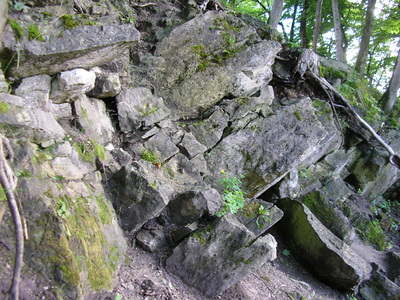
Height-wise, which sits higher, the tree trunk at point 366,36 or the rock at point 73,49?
the tree trunk at point 366,36

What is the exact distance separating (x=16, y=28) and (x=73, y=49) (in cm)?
81

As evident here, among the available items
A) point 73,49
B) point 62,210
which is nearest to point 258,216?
point 62,210

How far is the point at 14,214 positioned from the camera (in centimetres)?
288

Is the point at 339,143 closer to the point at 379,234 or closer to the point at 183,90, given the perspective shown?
the point at 379,234

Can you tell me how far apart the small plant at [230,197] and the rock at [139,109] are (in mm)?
2007

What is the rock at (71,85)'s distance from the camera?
178 inches

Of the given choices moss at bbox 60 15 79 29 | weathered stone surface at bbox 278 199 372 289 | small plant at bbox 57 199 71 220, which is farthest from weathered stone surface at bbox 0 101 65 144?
weathered stone surface at bbox 278 199 372 289

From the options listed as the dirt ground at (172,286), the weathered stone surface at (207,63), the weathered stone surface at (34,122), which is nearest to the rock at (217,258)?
the dirt ground at (172,286)

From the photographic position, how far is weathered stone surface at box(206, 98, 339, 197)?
6.66 m

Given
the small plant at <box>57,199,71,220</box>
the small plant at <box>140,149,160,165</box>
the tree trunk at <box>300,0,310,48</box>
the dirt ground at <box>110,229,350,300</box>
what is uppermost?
the tree trunk at <box>300,0,310,48</box>

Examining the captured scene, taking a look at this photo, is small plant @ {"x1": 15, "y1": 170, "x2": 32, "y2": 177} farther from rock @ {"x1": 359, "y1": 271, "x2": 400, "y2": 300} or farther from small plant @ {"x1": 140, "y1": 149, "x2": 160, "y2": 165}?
rock @ {"x1": 359, "y1": 271, "x2": 400, "y2": 300}

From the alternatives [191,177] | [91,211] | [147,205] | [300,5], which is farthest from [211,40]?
[300,5]

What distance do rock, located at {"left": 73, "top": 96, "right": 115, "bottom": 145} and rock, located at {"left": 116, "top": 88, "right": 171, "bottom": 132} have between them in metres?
0.30

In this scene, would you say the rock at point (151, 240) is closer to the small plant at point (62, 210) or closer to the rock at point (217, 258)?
the rock at point (217, 258)
